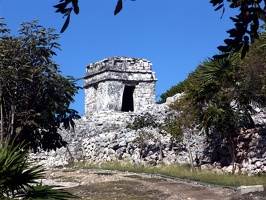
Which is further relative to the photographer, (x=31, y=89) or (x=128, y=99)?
(x=128, y=99)

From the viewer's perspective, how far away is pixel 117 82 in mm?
33562

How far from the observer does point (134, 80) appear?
34.0 m

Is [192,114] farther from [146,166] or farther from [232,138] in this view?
[146,166]

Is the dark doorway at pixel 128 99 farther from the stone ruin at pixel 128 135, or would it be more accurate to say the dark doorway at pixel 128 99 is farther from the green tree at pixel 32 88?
the green tree at pixel 32 88

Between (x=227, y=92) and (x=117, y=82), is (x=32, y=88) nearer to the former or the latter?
(x=227, y=92)

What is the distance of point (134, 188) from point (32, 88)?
734 cm

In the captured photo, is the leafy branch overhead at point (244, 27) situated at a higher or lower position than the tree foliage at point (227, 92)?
lower

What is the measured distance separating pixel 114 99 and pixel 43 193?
26384 millimetres

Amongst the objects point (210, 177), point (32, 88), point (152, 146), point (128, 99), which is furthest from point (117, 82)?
point (210, 177)

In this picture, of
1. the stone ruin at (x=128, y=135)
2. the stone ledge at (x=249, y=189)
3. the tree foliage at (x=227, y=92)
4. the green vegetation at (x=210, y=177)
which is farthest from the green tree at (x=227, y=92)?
the stone ledge at (x=249, y=189)

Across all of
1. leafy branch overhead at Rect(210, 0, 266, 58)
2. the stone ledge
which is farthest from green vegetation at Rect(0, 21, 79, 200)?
leafy branch overhead at Rect(210, 0, 266, 58)

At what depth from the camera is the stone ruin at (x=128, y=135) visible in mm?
21291

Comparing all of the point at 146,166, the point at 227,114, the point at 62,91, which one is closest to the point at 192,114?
the point at 227,114

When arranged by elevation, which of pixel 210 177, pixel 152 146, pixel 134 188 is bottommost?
pixel 134 188
